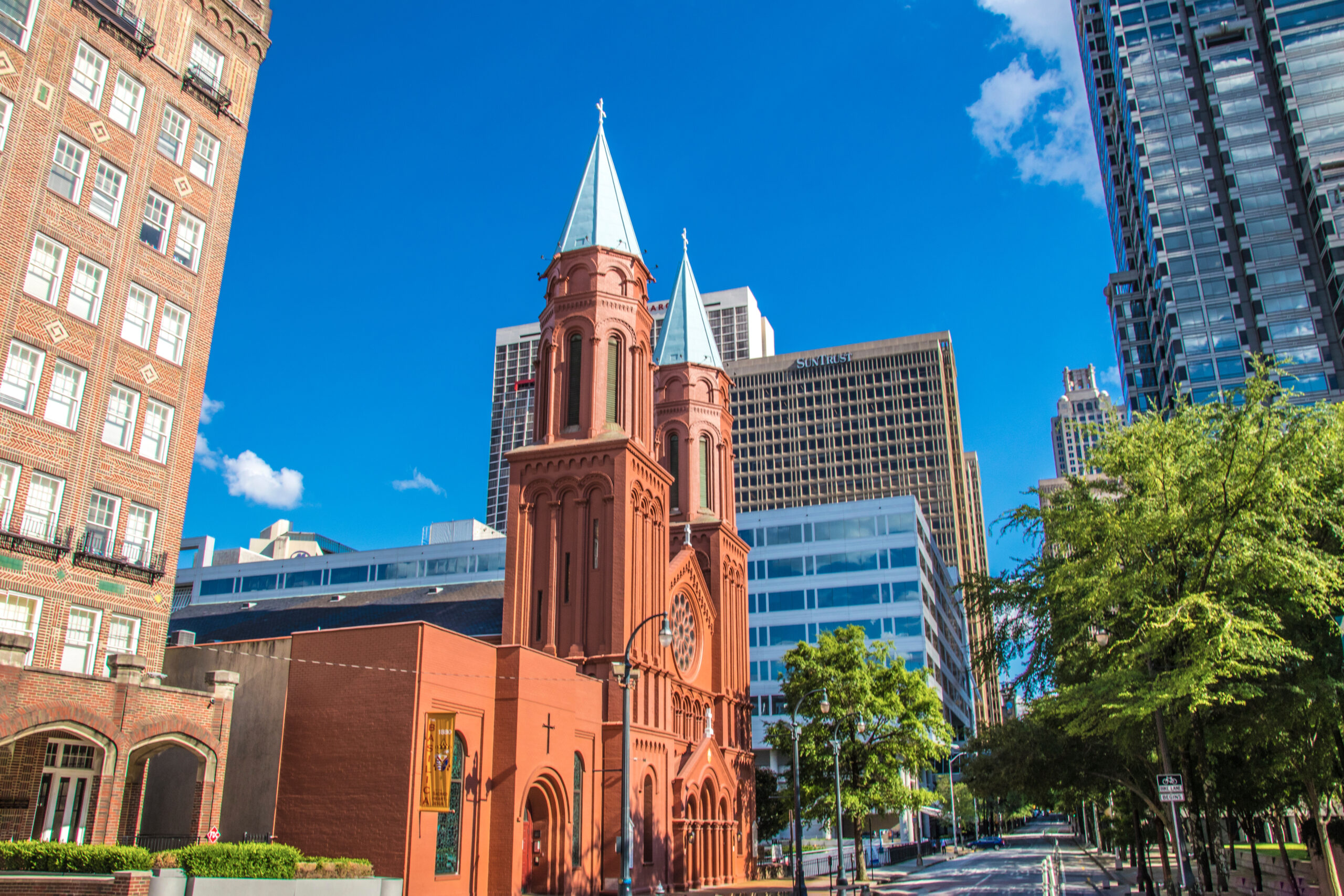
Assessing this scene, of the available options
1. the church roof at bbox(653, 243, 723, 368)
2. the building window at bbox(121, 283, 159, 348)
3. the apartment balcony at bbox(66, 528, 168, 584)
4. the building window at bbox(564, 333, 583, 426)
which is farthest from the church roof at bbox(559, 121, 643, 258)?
the apartment balcony at bbox(66, 528, 168, 584)

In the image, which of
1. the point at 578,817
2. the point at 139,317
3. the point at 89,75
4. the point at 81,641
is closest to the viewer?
the point at 81,641

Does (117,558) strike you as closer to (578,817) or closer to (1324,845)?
(578,817)

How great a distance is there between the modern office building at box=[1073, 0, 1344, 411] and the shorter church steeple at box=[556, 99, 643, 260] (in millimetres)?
60097

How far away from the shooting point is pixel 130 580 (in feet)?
83.6

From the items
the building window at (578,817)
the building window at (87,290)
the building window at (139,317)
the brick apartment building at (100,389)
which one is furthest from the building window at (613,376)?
the building window at (87,290)

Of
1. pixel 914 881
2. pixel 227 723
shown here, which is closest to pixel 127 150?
pixel 227 723

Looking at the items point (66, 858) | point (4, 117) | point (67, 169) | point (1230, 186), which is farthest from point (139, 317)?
point (1230, 186)

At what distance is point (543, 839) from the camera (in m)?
32.4

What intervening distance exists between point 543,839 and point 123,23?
26.6 meters

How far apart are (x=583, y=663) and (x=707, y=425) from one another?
20.2 m

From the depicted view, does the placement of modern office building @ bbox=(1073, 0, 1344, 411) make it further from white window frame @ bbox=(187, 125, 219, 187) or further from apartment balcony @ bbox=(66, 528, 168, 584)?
apartment balcony @ bbox=(66, 528, 168, 584)

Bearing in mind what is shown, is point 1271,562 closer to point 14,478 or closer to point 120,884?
point 120,884

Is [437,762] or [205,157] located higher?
[205,157]

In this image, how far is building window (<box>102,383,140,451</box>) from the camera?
84.2 ft
